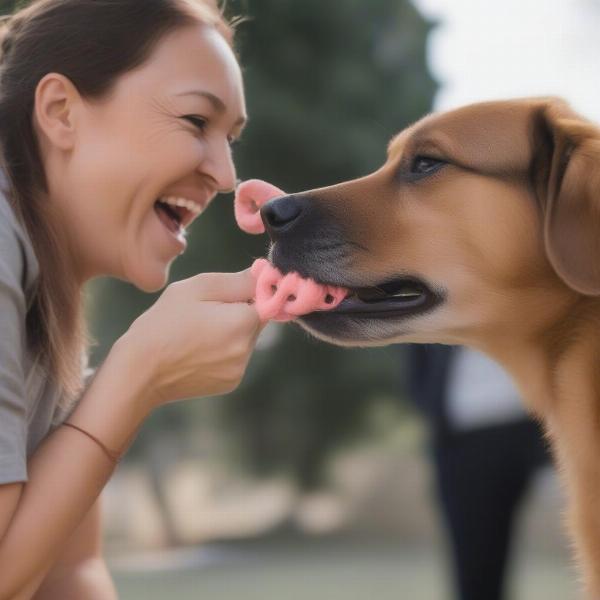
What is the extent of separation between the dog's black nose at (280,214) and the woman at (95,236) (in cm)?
14

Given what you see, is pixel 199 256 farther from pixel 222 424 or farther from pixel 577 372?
pixel 577 372

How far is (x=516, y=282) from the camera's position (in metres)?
2.34

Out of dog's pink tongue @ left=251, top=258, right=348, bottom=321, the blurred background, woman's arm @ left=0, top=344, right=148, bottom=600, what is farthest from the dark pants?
the blurred background

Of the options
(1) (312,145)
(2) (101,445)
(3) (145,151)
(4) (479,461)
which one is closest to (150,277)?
(3) (145,151)

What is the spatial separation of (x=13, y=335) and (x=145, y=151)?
0.56 m

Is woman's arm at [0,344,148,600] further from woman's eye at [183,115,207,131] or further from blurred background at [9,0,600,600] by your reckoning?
blurred background at [9,0,600,600]

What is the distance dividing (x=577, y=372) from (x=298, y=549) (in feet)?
36.3

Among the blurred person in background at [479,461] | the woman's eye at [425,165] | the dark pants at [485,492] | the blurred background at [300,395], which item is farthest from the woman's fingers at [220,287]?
the blurred background at [300,395]

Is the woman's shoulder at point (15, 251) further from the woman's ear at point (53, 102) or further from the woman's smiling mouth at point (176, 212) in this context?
the woman's smiling mouth at point (176, 212)

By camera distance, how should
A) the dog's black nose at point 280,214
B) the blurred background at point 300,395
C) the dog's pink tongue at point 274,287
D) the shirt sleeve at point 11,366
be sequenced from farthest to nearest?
the blurred background at point 300,395 < the dog's black nose at point 280,214 < the dog's pink tongue at point 274,287 < the shirt sleeve at point 11,366

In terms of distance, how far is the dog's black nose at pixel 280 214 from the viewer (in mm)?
2381

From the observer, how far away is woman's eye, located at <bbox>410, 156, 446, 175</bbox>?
2447 millimetres

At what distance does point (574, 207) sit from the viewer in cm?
220

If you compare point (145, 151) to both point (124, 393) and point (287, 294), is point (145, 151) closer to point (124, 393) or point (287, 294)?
point (287, 294)
